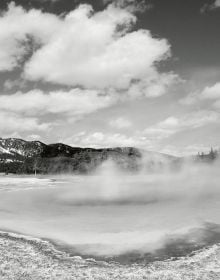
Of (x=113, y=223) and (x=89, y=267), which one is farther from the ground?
(x=113, y=223)

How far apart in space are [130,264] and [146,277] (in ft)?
7.74

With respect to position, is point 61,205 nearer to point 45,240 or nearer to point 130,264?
point 45,240

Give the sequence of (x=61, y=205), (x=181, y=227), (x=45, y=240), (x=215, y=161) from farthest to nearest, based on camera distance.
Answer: (x=215, y=161) < (x=61, y=205) < (x=181, y=227) < (x=45, y=240)

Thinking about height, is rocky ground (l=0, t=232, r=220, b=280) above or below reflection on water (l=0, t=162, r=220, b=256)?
below

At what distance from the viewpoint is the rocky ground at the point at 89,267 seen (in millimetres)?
15547

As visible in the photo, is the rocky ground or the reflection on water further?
the reflection on water

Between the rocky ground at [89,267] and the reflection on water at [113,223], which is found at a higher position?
the reflection on water at [113,223]

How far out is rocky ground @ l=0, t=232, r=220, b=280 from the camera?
15547mm

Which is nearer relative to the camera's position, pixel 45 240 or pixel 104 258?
pixel 104 258

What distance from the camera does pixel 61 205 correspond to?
4153cm

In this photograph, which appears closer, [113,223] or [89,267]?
[89,267]

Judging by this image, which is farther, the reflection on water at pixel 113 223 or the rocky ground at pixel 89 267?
the reflection on water at pixel 113 223

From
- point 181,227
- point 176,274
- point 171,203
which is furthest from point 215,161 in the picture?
point 176,274

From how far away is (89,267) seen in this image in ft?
55.9
